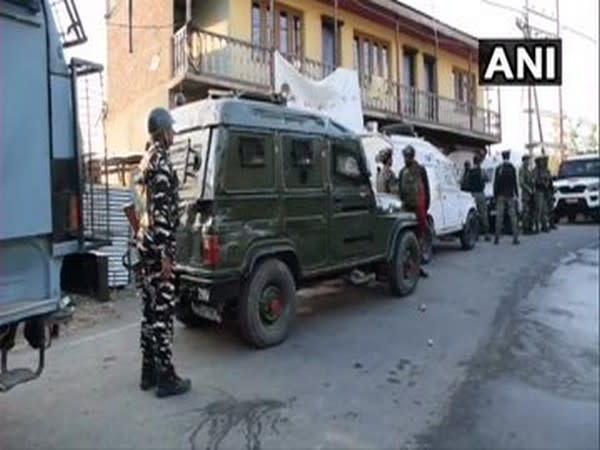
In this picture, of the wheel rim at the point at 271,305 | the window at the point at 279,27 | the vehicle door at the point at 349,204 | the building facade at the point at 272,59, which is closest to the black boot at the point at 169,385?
the wheel rim at the point at 271,305

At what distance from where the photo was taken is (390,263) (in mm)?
9156

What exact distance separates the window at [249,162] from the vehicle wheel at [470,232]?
786cm

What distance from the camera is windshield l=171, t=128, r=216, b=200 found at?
666cm

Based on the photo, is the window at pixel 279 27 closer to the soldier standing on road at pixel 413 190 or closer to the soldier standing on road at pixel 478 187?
the soldier standing on road at pixel 478 187

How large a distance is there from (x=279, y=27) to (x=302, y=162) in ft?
32.5

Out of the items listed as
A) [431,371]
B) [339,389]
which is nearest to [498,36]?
[339,389]

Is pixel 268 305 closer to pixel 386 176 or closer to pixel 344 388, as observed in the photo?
pixel 344 388

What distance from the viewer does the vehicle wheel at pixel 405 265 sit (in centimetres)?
921

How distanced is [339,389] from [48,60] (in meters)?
3.43

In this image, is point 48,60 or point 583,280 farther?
point 48,60

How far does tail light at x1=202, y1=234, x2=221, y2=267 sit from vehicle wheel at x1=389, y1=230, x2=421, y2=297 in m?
3.30

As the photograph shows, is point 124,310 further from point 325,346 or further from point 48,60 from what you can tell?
point 48,60

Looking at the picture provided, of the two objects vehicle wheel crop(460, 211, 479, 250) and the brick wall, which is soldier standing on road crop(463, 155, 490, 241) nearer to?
vehicle wheel crop(460, 211, 479, 250)

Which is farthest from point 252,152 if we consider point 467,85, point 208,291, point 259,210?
point 467,85
